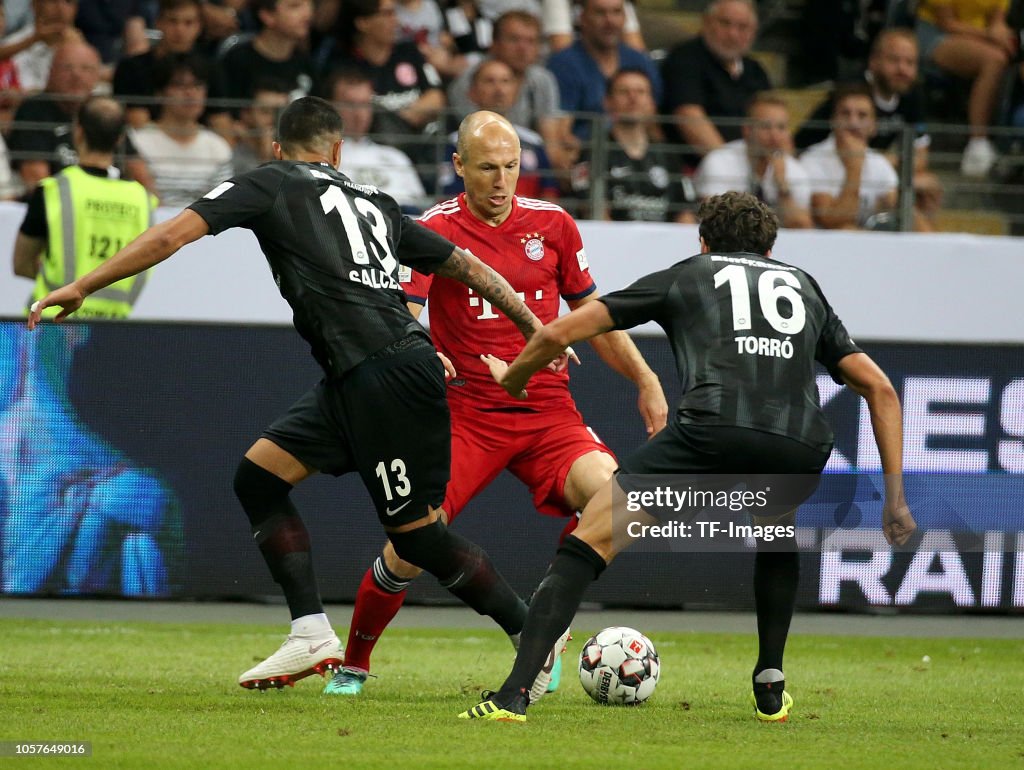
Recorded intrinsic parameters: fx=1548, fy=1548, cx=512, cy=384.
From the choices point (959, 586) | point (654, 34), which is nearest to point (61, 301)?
point (959, 586)

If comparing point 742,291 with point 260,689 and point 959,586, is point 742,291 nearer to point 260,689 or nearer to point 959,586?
point 260,689

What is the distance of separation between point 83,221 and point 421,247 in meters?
3.79

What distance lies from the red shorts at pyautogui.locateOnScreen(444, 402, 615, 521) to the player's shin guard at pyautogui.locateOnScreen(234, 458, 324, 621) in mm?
668

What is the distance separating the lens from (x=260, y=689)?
6.21m

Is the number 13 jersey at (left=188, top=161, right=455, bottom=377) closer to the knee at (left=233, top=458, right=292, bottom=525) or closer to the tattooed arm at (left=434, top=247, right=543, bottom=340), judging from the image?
the tattooed arm at (left=434, top=247, right=543, bottom=340)

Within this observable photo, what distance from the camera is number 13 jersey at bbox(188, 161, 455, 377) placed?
18.9 feet

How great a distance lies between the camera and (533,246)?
663 centimetres

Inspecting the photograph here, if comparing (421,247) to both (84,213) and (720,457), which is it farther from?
(84,213)

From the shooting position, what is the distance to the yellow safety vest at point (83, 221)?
352 inches

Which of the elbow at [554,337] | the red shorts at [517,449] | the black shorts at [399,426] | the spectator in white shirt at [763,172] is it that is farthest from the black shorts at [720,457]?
the spectator in white shirt at [763,172]

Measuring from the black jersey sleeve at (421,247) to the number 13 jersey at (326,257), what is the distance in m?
0.12

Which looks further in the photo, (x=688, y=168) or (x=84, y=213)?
(x=688, y=168)

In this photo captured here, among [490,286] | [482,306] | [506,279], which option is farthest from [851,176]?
[490,286]

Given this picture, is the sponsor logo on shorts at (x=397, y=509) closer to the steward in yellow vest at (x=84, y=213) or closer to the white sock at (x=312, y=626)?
the white sock at (x=312, y=626)
